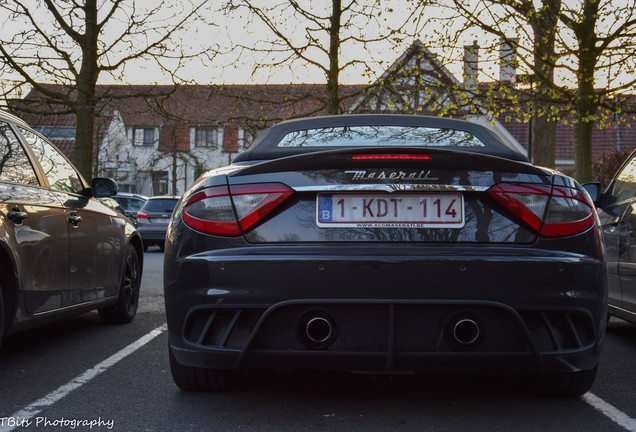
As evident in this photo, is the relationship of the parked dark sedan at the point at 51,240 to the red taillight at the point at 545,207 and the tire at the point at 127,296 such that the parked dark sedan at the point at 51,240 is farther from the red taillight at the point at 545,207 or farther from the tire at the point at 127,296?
the red taillight at the point at 545,207

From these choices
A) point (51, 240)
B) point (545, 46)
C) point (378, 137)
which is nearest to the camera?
point (378, 137)

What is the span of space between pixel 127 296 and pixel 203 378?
129 inches

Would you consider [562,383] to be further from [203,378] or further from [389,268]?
[203,378]

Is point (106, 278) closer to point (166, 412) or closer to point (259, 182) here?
point (166, 412)

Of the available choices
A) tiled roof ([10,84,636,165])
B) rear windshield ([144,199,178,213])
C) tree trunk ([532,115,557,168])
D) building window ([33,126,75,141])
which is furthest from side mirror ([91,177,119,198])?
rear windshield ([144,199,178,213])

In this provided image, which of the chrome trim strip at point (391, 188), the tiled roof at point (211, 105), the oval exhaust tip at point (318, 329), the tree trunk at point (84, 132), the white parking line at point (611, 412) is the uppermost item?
the tiled roof at point (211, 105)

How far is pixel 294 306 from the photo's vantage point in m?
3.42

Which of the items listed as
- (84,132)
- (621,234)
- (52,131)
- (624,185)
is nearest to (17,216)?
(621,234)

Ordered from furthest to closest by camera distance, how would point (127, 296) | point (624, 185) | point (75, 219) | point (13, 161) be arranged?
point (127, 296) → point (624, 185) → point (75, 219) → point (13, 161)

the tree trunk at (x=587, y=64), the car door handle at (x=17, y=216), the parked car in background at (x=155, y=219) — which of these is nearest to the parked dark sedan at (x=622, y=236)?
the car door handle at (x=17, y=216)

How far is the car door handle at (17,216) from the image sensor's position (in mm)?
4617

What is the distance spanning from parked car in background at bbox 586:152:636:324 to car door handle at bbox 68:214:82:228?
372 cm

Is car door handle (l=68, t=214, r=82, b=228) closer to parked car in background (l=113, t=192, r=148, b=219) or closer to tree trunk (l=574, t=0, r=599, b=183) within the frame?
tree trunk (l=574, t=0, r=599, b=183)

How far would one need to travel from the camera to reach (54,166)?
19.4 ft
